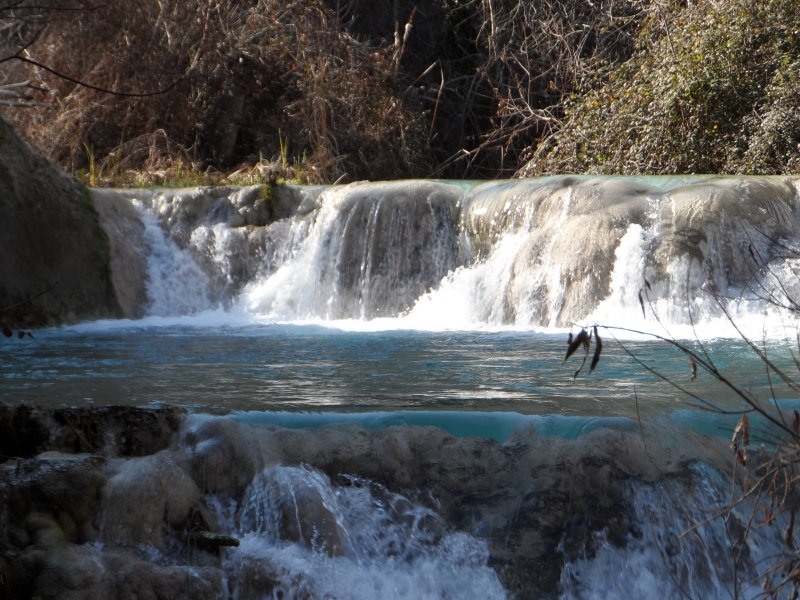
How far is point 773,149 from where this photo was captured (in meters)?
13.2

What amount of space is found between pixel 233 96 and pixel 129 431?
12.9 meters

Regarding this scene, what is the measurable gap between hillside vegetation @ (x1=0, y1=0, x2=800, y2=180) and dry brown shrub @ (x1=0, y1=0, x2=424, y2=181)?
3 centimetres

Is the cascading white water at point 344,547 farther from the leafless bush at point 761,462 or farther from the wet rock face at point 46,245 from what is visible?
the wet rock face at point 46,245

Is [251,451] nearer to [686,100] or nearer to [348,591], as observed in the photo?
[348,591]

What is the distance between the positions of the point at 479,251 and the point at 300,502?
6915 millimetres

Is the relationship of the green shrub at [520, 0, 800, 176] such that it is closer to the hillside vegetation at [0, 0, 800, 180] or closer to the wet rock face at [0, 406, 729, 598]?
the hillside vegetation at [0, 0, 800, 180]

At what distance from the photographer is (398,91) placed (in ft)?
55.7

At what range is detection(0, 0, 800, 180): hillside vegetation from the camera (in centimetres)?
1393

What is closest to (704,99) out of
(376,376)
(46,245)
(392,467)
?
(46,245)

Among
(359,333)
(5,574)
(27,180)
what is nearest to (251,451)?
(5,574)

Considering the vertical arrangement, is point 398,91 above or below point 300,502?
above

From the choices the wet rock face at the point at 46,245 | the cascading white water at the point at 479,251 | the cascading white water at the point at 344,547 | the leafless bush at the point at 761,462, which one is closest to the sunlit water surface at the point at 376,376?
the leafless bush at the point at 761,462

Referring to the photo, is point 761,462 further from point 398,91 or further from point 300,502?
point 398,91

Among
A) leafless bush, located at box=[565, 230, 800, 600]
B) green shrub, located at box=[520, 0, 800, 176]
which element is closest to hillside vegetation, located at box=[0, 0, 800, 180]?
green shrub, located at box=[520, 0, 800, 176]
